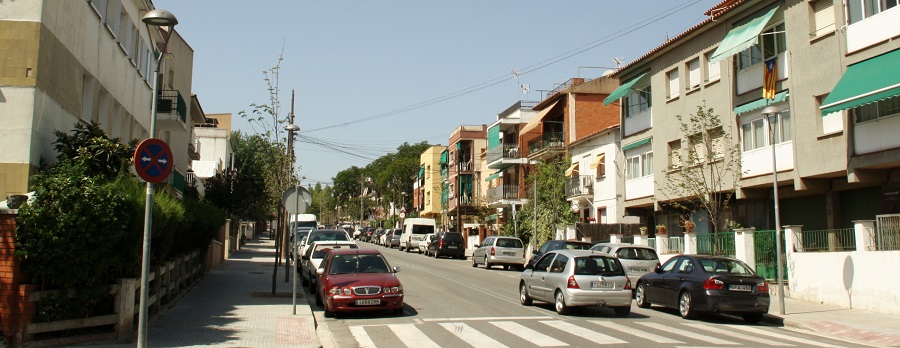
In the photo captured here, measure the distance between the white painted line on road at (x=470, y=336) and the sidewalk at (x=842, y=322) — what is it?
7036 mm

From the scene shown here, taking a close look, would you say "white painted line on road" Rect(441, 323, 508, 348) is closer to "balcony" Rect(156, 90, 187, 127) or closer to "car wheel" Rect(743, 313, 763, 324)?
"car wheel" Rect(743, 313, 763, 324)

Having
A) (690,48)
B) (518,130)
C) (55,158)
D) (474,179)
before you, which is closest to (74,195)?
(55,158)

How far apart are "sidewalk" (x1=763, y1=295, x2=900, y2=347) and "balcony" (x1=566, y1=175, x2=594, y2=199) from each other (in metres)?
20.7

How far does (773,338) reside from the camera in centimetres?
Answer: 1364

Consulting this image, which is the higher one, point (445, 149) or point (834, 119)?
point (445, 149)

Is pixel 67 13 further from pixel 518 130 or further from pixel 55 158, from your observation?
pixel 518 130

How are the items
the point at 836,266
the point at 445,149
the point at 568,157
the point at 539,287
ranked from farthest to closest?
the point at 445,149
the point at 568,157
the point at 836,266
the point at 539,287

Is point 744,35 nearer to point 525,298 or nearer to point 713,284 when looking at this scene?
point 713,284

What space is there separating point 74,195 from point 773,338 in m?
12.2

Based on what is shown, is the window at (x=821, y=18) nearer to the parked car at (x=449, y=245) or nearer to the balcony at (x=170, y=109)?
the balcony at (x=170, y=109)

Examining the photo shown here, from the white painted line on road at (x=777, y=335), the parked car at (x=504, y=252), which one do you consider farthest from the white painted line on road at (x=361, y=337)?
the parked car at (x=504, y=252)

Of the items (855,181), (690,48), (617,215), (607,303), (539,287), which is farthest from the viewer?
(617,215)

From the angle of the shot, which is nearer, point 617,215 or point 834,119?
point 834,119

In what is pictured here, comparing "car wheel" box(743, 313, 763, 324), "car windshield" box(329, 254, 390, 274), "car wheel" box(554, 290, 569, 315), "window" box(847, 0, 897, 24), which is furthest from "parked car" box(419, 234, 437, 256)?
"car wheel" box(743, 313, 763, 324)
